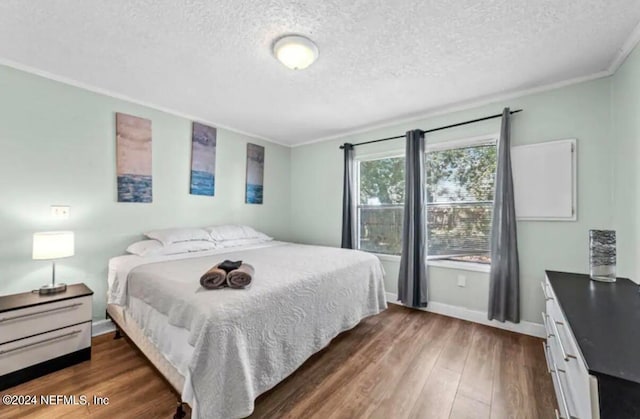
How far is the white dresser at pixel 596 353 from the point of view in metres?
0.74

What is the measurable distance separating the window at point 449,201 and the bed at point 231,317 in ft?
3.90

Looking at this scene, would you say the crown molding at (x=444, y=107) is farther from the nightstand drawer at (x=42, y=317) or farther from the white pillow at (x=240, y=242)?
the nightstand drawer at (x=42, y=317)

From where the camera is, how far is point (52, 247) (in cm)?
206

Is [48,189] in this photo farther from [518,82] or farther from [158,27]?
[518,82]

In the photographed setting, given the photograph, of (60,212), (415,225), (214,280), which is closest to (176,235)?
(60,212)

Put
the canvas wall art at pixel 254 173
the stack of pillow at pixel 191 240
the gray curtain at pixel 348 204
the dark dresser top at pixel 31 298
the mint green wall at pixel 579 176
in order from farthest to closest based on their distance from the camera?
the canvas wall art at pixel 254 173 < the gray curtain at pixel 348 204 < the stack of pillow at pixel 191 240 < the mint green wall at pixel 579 176 < the dark dresser top at pixel 31 298

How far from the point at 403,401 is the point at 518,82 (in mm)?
2971

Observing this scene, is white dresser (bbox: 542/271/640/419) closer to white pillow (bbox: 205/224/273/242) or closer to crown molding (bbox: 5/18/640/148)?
crown molding (bbox: 5/18/640/148)

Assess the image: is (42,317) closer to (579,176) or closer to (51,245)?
(51,245)

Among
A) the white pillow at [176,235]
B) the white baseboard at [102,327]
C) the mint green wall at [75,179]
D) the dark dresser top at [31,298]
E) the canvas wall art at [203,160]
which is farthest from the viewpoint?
the canvas wall art at [203,160]

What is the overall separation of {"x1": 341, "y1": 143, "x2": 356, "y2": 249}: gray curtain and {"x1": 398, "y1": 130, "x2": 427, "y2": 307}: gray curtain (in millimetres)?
864

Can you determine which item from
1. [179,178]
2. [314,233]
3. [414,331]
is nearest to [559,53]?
[414,331]

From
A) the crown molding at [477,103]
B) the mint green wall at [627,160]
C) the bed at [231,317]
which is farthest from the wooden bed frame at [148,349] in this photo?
the crown molding at [477,103]

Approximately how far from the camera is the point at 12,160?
2197 millimetres
